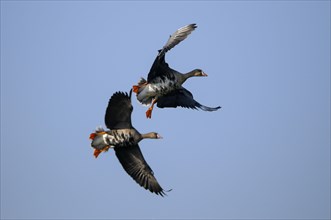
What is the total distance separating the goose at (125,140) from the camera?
27453 mm

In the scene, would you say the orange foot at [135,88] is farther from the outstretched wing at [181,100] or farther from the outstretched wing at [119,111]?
the outstretched wing at [119,111]

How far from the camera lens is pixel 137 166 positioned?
28.8m

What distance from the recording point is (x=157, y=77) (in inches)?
1173

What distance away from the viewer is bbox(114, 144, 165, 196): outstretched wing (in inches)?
1128

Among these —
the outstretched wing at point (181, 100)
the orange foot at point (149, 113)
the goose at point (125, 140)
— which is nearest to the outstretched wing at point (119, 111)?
the goose at point (125, 140)

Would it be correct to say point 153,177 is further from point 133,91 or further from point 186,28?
point 186,28

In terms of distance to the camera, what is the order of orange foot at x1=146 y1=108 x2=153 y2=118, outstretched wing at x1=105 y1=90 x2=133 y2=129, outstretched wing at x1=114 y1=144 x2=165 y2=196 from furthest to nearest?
orange foot at x1=146 y1=108 x2=153 y2=118 < outstretched wing at x1=114 y1=144 x2=165 y2=196 < outstretched wing at x1=105 y1=90 x2=133 y2=129

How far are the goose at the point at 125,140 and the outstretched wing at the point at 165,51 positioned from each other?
7.06ft

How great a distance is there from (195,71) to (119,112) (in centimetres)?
562

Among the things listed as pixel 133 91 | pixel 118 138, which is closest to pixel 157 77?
pixel 133 91

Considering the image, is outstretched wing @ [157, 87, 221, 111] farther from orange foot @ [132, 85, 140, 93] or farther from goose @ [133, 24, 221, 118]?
orange foot @ [132, 85, 140, 93]

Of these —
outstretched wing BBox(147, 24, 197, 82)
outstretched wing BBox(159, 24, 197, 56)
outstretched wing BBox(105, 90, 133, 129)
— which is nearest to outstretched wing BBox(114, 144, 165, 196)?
outstretched wing BBox(105, 90, 133, 129)

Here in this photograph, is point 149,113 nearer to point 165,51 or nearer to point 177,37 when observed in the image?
point 165,51

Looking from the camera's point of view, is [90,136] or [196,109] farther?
[196,109]
